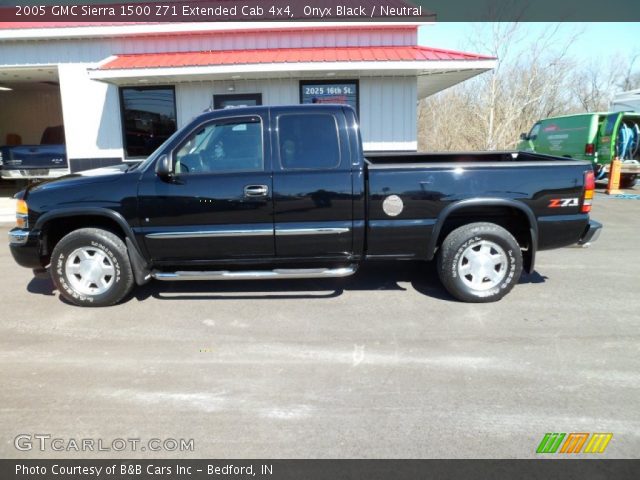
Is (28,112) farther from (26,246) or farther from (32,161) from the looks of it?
(26,246)

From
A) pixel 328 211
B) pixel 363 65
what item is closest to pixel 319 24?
pixel 363 65

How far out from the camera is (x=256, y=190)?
459 cm

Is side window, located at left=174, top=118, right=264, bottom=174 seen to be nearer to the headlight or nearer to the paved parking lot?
the paved parking lot

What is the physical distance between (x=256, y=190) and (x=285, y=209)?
13.2 inches

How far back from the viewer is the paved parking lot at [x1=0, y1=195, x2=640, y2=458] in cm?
280

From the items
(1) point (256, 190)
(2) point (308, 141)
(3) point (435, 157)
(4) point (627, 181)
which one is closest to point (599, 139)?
(4) point (627, 181)

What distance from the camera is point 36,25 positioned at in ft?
38.9

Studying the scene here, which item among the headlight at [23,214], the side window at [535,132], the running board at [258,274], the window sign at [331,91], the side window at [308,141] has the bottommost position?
the running board at [258,274]

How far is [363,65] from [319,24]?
1.99 meters

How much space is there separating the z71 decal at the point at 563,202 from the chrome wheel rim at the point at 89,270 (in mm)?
4443

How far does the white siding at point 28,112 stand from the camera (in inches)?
777

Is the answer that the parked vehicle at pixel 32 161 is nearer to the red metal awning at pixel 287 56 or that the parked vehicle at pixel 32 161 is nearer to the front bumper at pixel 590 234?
the red metal awning at pixel 287 56

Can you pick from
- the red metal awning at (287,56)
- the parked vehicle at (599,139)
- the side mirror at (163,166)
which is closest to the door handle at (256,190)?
the side mirror at (163,166)
